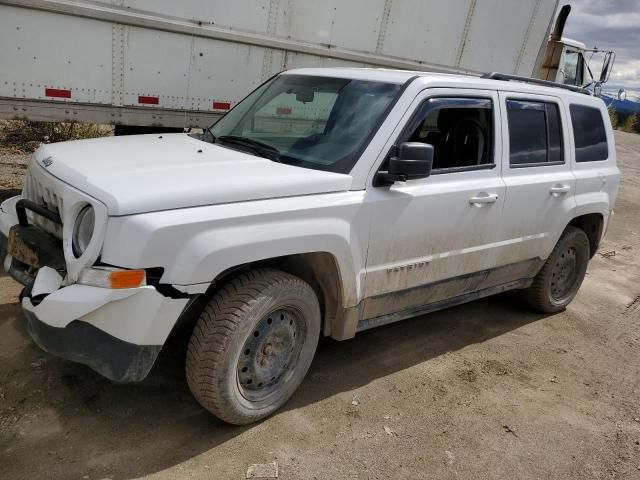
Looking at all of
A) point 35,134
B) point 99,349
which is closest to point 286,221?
point 99,349

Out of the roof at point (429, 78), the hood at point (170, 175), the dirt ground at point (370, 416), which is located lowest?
the dirt ground at point (370, 416)

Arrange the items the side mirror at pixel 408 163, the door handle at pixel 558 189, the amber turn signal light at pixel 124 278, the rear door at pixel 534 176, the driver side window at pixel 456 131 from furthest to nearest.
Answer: the door handle at pixel 558 189, the rear door at pixel 534 176, the driver side window at pixel 456 131, the side mirror at pixel 408 163, the amber turn signal light at pixel 124 278

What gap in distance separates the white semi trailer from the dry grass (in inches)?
133

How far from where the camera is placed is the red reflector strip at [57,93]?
5.18 meters

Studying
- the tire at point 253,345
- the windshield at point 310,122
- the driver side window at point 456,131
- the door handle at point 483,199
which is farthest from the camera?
the door handle at point 483,199

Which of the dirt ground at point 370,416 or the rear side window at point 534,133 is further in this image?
the rear side window at point 534,133

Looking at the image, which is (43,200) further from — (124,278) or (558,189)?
(558,189)

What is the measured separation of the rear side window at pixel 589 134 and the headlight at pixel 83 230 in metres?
3.86

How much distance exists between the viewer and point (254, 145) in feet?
11.8

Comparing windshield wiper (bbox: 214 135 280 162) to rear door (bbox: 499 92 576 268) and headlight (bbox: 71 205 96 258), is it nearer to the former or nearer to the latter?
headlight (bbox: 71 205 96 258)

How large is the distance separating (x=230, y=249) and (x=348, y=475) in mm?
1279

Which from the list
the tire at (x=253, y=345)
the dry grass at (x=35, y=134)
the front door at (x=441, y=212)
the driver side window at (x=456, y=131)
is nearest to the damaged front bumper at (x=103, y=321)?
the tire at (x=253, y=345)

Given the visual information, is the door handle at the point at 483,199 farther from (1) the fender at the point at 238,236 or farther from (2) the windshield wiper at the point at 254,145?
(2) the windshield wiper at the point at 254,145

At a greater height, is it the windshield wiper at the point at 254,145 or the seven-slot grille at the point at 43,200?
the windshield wiper at the point at 254,145
